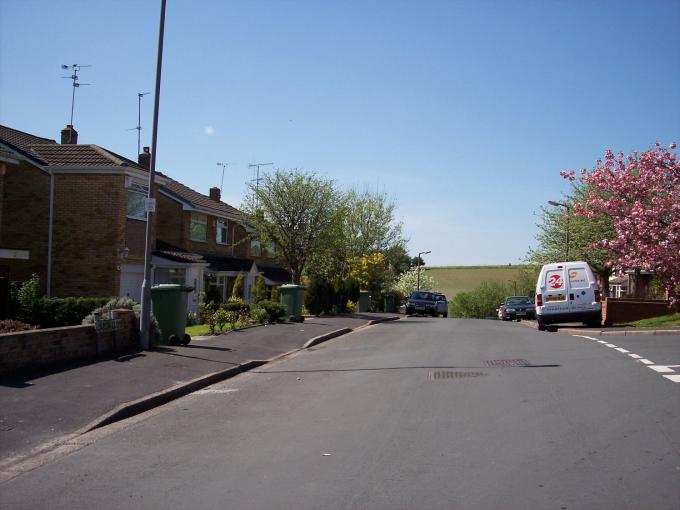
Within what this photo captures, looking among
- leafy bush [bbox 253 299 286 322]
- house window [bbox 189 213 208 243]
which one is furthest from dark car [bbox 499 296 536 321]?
leafy bush [bbox 253 299 286 322]

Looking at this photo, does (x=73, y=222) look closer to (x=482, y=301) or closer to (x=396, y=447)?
(x=396, y=447)

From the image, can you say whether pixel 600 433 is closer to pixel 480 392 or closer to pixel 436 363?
pixel 480 392

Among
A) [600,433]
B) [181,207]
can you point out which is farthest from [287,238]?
[600,433]

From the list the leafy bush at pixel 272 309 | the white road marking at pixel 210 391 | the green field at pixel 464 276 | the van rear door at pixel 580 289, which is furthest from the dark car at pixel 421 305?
the green field at pixel 464 276

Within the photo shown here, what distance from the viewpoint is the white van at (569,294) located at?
22906mm

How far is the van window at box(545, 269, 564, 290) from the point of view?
23.1 m

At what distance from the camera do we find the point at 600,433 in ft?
23.8

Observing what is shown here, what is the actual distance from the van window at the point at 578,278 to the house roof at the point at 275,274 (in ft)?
69.6

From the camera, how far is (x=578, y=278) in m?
23.0

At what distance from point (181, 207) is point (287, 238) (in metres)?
5.71

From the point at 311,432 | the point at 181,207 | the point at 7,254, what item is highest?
the point at 181,207

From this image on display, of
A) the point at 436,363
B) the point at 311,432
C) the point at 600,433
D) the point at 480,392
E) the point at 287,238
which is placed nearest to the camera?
the point at 600,433

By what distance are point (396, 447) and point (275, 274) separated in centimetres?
3666

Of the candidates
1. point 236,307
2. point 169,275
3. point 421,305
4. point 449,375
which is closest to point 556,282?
point 236,307
